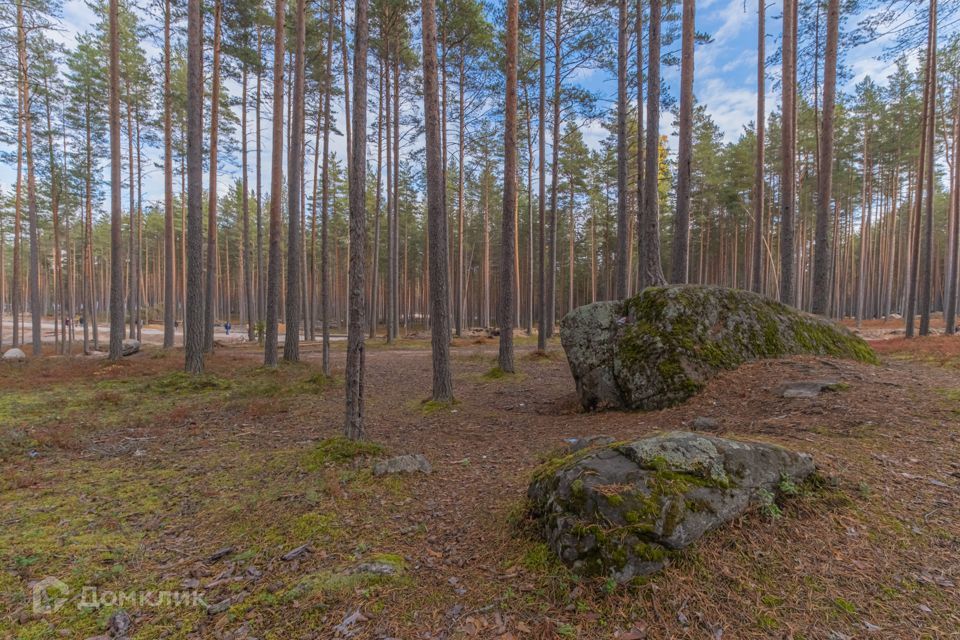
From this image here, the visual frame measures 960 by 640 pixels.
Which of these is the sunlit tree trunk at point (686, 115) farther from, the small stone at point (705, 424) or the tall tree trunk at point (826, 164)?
the small stone at point (705, 424)

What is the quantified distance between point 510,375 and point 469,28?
13.1 metres

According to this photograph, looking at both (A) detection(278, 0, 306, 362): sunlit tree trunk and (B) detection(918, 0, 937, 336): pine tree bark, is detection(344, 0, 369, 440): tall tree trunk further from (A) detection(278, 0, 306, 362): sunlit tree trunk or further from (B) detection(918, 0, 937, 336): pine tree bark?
(B) detection(918, 0, 937, 336): pine tree bark

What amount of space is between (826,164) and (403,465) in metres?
13.4

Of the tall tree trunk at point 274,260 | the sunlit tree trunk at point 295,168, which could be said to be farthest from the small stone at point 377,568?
the sunlit tree trunk at point 295,168

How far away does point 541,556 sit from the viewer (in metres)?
2.63

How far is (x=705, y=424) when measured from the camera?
16.6 feet

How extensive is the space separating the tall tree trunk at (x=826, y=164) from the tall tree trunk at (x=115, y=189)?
21.4 metres

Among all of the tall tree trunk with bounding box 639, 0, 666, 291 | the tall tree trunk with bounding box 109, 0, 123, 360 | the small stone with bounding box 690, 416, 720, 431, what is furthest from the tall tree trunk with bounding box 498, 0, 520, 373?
the tall tree trunk with bounding box 109, 0, 123, 360

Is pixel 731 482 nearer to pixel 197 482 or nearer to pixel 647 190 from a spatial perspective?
pixel 197 482

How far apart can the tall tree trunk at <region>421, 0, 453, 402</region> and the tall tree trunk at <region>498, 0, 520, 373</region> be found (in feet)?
8.02

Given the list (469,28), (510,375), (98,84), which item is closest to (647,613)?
(510,375)

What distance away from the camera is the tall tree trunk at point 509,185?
31.9 ft

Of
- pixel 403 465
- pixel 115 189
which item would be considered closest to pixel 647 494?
pixel 403 465

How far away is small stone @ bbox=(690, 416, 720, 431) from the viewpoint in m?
5.00
